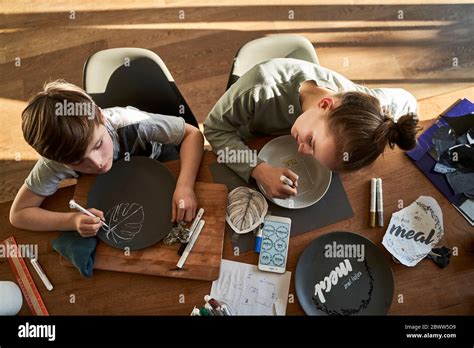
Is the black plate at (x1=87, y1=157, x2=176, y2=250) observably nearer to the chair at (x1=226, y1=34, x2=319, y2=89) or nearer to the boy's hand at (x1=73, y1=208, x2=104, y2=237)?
the boy's hand at (x1=73, y1=208, x2=104, y2=237)

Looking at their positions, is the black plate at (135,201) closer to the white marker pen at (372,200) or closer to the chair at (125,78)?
the chair at (125,78)

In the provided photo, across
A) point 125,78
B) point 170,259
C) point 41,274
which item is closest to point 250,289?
point 170,259

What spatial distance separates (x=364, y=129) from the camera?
99 cm

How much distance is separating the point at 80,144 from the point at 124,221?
0.78ft

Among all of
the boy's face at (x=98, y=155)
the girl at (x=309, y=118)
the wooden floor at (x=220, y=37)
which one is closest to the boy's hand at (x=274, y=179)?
the girl at (x=309, y=118)

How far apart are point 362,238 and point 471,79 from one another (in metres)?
1.38

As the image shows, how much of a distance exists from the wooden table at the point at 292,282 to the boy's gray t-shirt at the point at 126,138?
0.21 ft

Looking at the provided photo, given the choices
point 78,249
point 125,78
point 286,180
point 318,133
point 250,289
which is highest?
point 125,78

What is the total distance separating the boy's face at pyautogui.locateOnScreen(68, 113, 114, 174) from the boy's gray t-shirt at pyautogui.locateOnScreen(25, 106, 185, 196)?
0.06 metres

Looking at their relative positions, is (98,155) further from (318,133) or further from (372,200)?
(372,200)

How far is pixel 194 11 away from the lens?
217 cm

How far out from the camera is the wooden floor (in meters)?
2.06

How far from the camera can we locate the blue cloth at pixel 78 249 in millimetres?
1067
